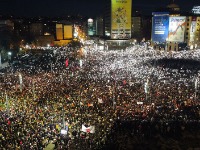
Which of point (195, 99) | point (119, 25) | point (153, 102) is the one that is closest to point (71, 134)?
point (153, 102)

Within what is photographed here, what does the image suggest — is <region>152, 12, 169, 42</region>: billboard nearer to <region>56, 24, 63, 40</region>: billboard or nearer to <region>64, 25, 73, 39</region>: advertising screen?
<region>64, 25, 73, 39</region>: advertising screen

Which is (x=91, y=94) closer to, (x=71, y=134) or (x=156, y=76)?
(x=71, y=134)

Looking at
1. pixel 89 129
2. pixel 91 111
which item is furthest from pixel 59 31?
pixel 89 129

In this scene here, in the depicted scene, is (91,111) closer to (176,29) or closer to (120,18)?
(120,18)

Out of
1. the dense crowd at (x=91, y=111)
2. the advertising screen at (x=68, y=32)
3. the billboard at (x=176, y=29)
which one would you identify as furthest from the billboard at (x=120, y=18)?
the dense crowd at (x=91, y=111)

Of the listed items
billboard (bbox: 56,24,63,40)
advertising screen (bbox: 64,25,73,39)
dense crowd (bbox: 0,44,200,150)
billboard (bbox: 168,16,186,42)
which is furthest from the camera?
advertising screen (bbox: 64,25,73,39)

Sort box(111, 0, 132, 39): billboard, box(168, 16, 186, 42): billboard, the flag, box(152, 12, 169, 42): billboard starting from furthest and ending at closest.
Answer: box(152, 12, 169, 42): billboard < box(111, 0, 132, 39): billboard < box(168, 16, 186, 42): billboard < the flag

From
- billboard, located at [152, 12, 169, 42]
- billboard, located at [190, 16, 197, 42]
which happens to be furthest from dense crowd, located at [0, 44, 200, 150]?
billboard, located at [190, 16, 197, 42]

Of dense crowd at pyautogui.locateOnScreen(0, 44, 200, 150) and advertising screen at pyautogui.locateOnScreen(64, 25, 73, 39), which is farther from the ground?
advertising screen at pyautogui.locateOnScreen(64, 25, 73, 39)
